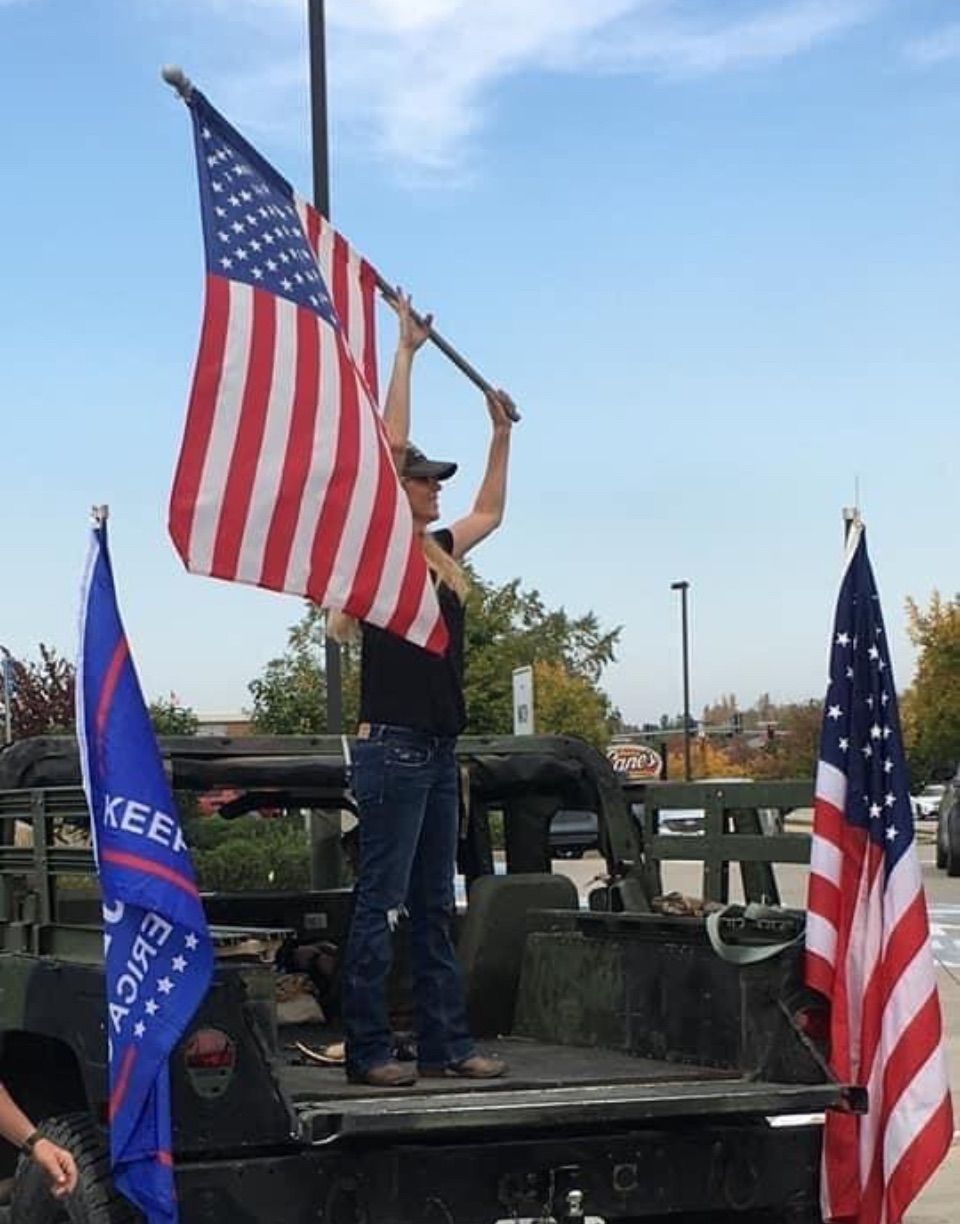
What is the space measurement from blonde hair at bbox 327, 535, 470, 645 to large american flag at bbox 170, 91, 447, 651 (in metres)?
0.23

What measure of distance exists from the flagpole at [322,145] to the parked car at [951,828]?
17857mm

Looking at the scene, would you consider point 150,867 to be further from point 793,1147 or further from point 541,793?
point 541,793

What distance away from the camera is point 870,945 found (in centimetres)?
541

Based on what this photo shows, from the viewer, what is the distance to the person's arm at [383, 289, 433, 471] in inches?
227

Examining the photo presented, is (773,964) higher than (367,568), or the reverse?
(367,568)

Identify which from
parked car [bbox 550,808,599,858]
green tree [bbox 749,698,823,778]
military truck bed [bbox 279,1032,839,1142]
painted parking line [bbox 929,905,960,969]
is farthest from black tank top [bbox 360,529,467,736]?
Result: green tree [bbox 749,698,823,778]

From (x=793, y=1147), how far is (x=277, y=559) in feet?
6.84

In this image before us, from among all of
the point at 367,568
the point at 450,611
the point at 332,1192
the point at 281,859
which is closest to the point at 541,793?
the point at 450,611

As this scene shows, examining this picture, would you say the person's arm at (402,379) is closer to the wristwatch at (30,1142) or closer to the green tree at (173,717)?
the wristwatch at (30,1142)

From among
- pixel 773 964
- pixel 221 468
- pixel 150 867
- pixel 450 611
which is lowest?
pixel 773 964

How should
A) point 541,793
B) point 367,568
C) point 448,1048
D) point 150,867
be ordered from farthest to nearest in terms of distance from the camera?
1. point 541,793
2. point 448,1048
3. point 367,568
4. point 150,867

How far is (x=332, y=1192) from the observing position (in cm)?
476

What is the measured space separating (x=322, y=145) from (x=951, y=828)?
756 inches

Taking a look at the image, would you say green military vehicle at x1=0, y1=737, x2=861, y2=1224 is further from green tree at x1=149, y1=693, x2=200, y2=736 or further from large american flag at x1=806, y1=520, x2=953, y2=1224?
→ green tree at x1=149, y1=693, x2=200, y2=736
